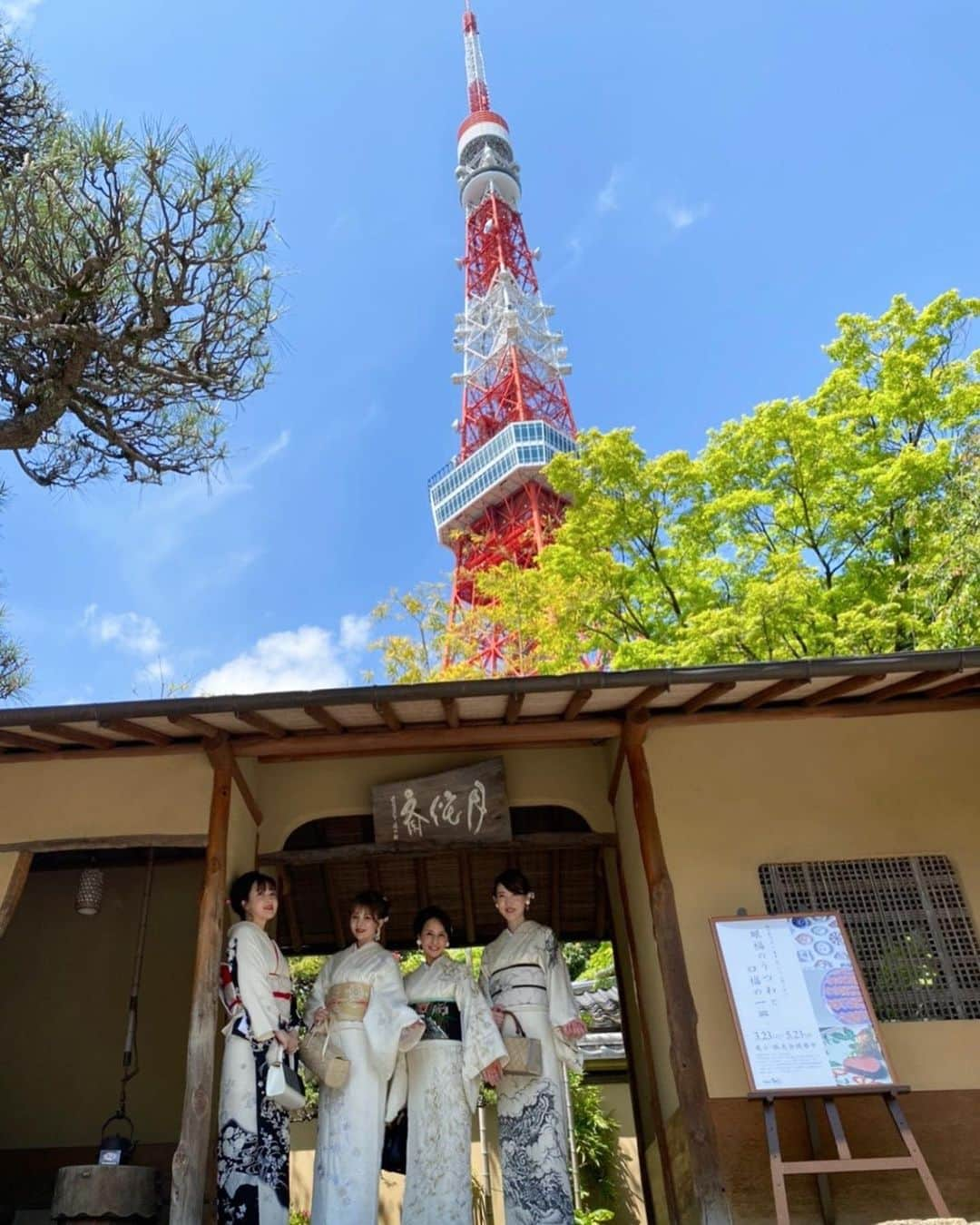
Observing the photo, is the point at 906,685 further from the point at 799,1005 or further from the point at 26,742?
the point at 26,742

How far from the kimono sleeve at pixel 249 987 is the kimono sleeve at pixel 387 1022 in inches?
16.4

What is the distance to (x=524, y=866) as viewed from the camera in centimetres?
627

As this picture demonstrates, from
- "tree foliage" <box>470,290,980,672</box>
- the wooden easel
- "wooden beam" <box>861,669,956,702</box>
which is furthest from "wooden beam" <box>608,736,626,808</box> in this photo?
"tree foliage" <box>470,290,980,672</box>

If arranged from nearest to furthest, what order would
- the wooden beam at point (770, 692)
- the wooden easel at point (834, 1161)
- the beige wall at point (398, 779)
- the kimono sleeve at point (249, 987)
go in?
the wooden easel at point (834, 1161) → the kimono sleeve at point (249, 987) → the wooden beam at point (770, 692) → the beige wall at point (398, 779)

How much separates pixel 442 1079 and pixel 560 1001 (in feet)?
2.08

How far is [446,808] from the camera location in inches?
211

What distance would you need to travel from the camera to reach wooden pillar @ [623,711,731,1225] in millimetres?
3852

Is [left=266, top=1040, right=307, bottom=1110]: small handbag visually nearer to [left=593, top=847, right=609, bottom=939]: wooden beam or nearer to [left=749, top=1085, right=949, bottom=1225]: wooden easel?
[left=749, top=1085, right=949, bottom=1225]: wooden easel

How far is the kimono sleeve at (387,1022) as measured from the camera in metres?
4.07

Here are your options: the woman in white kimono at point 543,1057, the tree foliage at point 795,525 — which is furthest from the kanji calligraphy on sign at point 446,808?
the tree foliage at point 795,525

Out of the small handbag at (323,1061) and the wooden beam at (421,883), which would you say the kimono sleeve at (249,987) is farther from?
the wooden beam at (421,883)

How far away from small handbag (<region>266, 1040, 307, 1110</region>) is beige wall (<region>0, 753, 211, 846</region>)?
4.03 feet

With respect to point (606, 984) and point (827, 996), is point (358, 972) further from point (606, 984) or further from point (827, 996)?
point (606, 984)

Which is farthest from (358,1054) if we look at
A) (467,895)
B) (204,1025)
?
(467,895)
